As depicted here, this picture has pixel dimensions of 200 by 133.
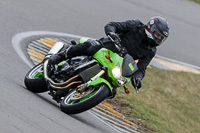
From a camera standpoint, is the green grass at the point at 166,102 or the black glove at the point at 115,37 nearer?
the black glove at the point at 115,37

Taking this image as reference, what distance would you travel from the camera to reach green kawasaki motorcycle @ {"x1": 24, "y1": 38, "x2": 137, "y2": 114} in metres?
6.49

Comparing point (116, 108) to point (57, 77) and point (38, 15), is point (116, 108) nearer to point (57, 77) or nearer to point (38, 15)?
point (57, 77)

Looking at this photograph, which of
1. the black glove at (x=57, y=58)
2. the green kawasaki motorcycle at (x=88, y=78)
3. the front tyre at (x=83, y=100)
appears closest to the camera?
the front tyre at (x=83, y=100)

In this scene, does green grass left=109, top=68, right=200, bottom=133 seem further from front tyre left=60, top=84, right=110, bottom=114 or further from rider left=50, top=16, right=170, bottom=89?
front tyre left=60, top=84, right=110, bottom=114

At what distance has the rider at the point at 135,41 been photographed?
277 inches

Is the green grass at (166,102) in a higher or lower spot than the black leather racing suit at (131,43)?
lower

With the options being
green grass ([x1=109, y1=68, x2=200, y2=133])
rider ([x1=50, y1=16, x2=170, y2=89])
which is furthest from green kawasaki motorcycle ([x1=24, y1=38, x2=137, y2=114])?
Result: green grass ([x1=109, y1=68, x2=200, y2=133])

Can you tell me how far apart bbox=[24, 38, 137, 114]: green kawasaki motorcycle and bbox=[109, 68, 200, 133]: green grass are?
193 cm

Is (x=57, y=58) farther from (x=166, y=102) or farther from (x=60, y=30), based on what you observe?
(x=60, y=30)

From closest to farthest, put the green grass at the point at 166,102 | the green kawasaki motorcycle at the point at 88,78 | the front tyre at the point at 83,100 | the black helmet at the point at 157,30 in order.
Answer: the front tyre at the point at 83,100, the green kawasaki motorcycle at the point at 88,78, the black helmet at the point at 157,30, the green grass at the point at 166,102

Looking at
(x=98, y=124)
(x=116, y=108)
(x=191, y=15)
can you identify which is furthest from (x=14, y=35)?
(x=191, y=15)

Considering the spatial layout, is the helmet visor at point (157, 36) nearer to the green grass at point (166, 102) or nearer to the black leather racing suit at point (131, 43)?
the black leather racing suit at point (131, 43)

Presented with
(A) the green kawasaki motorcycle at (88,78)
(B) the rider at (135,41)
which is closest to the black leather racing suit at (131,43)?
(B) the rider at (135,41)

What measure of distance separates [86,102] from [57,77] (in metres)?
1.01
